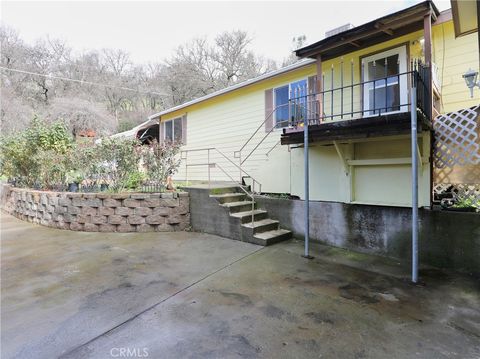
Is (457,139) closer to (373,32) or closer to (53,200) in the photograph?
(373,32)

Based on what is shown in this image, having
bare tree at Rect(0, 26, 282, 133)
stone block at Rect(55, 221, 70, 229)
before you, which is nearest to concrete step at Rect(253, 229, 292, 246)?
stone block at Rect(55, 221, 70, 229)

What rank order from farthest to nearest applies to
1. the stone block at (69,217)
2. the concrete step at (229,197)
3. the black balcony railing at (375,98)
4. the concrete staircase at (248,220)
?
the stone block at (69,217) → the concrete step at (229,197) → the concrete staircase at (248,220) → the black balcony railing at (375,98)

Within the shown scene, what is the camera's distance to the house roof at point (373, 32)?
14.8 ft

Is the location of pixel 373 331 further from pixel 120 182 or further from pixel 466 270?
pixel 120 182

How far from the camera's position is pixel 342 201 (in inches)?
214

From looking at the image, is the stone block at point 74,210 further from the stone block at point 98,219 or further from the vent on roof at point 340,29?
the vent on roof at point 340,29

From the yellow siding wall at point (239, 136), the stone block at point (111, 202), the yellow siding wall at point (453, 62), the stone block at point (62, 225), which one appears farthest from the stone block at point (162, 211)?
the yellow siding wall at point (453, 62)

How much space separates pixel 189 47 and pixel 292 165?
2038 centimetres

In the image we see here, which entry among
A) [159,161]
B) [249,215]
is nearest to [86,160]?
[159,161]

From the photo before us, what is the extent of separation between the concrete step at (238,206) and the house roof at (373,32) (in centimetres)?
352

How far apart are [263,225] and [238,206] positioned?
2.52 ft

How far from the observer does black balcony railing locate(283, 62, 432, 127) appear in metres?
4.33

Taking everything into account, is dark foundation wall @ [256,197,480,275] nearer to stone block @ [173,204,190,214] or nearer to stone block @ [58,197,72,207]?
stone block @ [173,204,190,214]

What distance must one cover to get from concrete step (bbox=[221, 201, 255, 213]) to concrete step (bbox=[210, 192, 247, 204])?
0.47 ft
